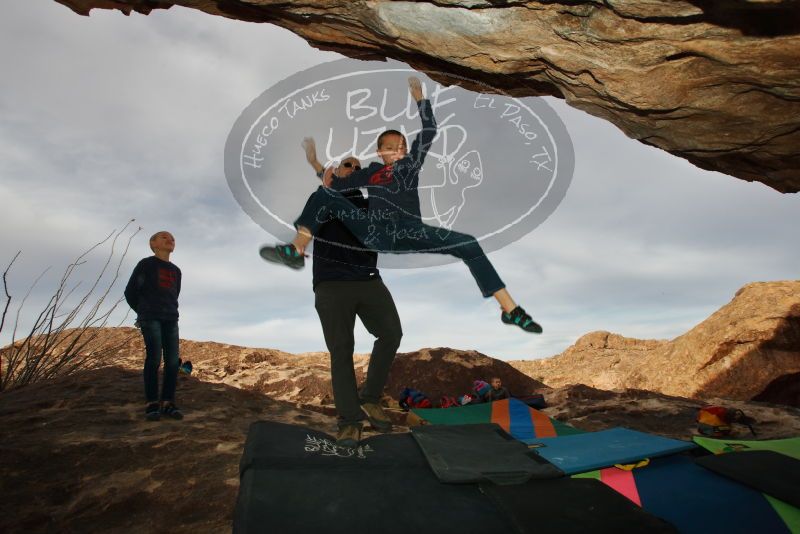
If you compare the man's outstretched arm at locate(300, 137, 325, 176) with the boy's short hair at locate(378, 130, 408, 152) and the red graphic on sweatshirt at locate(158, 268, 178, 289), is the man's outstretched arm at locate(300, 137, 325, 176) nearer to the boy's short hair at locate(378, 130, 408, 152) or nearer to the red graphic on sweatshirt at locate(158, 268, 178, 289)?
the boy's short hair at locate(378, 130, 408, 152)

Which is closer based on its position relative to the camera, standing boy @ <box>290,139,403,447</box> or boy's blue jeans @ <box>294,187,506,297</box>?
boy's blue jeans @ <box>294,187,506,297</box>

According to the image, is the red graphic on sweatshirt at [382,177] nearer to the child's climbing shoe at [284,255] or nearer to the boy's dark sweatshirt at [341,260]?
the child's climbing shoe at [284,255]

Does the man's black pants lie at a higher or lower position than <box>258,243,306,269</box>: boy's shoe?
lower

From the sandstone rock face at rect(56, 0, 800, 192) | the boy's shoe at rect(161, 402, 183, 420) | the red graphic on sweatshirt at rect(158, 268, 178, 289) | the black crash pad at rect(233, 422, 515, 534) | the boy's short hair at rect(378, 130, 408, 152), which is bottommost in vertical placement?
the black crash pad at rect(233, 422, 515, 534)

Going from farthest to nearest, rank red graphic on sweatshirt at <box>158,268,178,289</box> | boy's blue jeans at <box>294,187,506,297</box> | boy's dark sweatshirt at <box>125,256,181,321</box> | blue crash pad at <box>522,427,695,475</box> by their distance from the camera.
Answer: red graphic on sweatshirt at <box>158,268,178,289</box> < boy's dark sweatshirt at <box>125,256,181,321</box> < blue crash pad at <box>522,427,695,475</box> < boy's blue jeans at <box>294,187,506,297</box>

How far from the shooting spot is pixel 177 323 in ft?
13.9

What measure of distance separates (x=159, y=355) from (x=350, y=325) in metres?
1.97

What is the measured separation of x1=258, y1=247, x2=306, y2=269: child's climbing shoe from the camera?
2.52 m

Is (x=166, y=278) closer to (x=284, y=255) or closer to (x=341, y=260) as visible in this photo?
A: (x=341, y=260)

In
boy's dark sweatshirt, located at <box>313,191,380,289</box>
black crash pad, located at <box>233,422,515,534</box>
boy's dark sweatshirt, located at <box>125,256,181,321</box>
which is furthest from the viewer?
boy's dark sweatshirt, located at <box>125,256,181,321</box>

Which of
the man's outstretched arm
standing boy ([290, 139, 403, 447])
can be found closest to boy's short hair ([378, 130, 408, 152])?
the man's outstretched arm

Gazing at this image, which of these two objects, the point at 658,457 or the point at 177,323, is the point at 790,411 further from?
the point at 177,323

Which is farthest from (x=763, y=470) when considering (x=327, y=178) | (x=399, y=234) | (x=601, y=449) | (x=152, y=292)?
(x=152, y=292)

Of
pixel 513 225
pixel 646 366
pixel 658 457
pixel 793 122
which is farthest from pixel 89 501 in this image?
pixel 646 366
